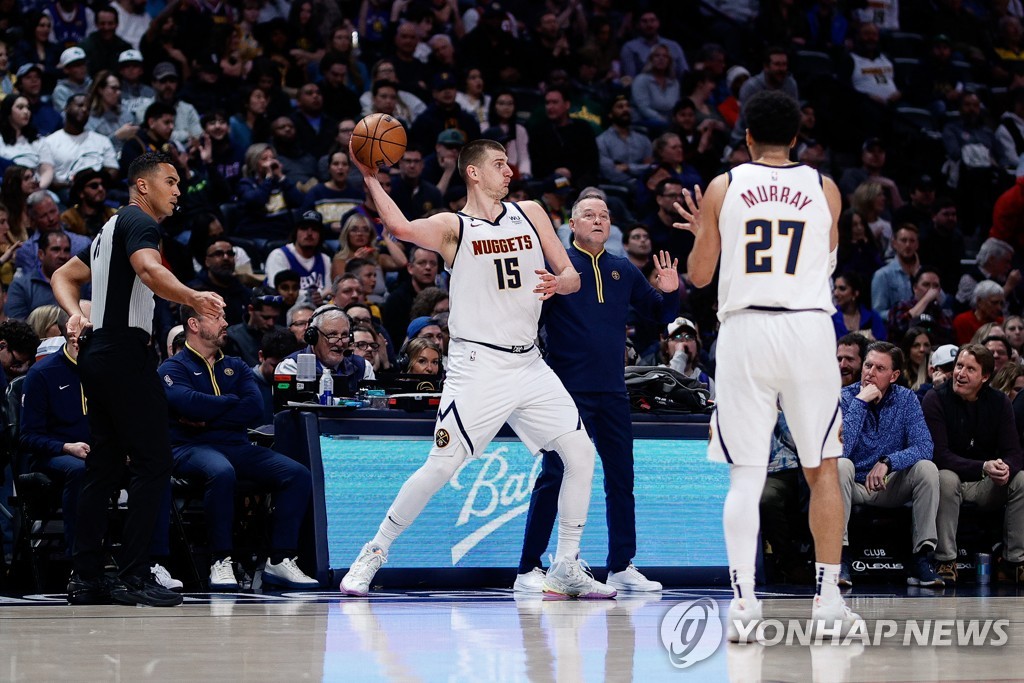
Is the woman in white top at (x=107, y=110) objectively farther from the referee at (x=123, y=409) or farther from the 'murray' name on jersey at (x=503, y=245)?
the 'murray' name on jersey at (x=503, y=245)

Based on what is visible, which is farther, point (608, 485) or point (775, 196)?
point (608, 485)

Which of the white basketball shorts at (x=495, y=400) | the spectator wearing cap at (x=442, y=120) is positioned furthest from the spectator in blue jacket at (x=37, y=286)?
the spectator wearing cap at (x=442, y=120)

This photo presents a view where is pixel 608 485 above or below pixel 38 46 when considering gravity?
below

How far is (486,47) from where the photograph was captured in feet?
60.0

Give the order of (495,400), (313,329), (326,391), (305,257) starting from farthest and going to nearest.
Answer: (305,257)
(313,329)
(326,391)
(495,400)

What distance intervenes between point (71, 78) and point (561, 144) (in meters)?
5.85

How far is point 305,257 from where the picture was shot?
13.6 m

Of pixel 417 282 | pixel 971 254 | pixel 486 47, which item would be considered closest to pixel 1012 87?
pixel 971 254

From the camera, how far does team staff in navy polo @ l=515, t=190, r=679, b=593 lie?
8953mm

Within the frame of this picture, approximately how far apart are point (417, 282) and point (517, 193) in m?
1.91

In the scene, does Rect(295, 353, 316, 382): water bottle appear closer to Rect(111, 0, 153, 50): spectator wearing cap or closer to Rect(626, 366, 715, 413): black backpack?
Rect(626, 366, 715, 413): black backpack

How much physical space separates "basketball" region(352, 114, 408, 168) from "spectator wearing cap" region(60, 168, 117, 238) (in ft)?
17.1

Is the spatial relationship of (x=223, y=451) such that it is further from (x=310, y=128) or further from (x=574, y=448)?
(x=310, y=128)

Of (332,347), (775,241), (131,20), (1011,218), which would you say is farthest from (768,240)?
(131,20)
